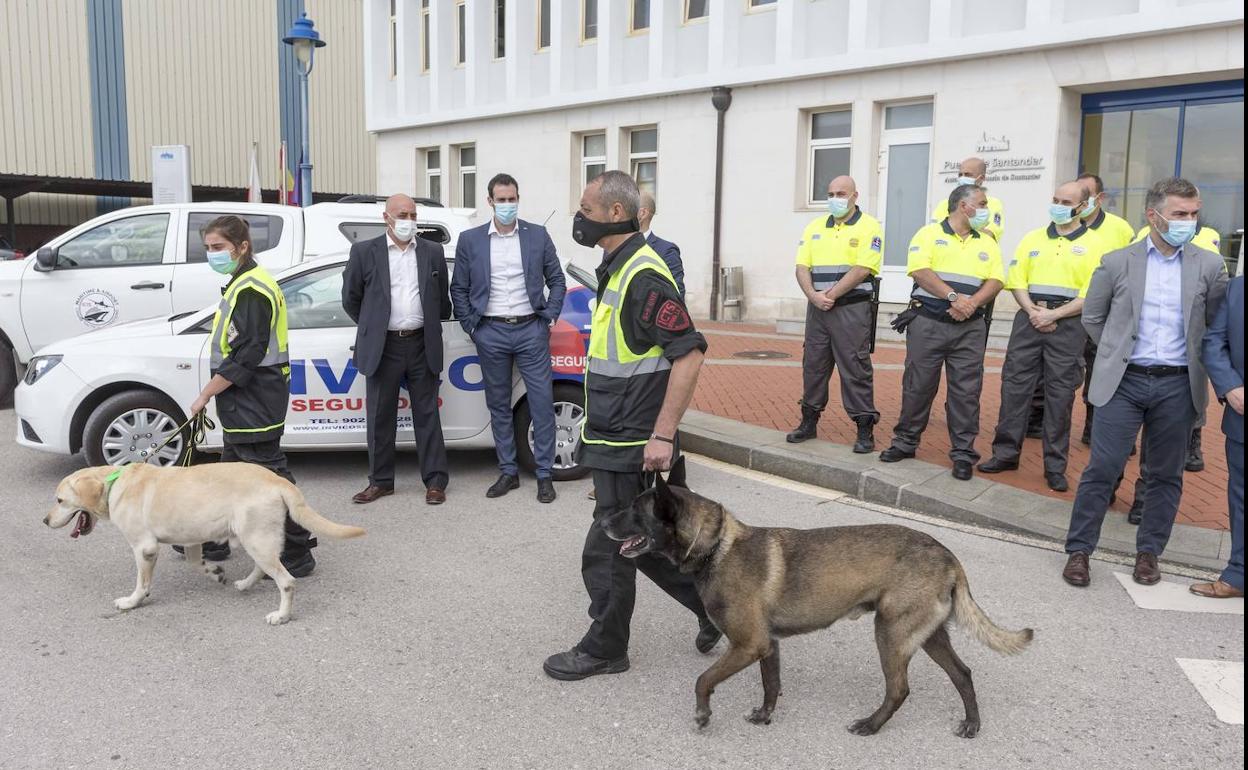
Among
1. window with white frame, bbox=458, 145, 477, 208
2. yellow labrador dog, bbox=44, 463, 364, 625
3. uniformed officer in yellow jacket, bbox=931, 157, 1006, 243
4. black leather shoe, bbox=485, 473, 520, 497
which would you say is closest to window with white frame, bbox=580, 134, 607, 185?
window with white frame, bbox=458, 145, 477, 208

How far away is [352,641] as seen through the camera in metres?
4.11

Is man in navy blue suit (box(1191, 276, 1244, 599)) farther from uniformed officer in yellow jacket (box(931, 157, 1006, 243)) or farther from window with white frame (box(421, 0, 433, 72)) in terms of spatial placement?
window with white frame (box(421, 0, 433, 72))

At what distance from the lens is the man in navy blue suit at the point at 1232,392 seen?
14.6ft

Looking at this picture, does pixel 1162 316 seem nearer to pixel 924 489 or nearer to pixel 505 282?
pixel 924 489

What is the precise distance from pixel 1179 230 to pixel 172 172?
609 inches

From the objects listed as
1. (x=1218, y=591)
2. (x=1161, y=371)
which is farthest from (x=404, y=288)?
(x=1218, y=591)

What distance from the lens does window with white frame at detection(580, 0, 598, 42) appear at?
18.5 meters

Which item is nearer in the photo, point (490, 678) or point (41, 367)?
point (490, 678)

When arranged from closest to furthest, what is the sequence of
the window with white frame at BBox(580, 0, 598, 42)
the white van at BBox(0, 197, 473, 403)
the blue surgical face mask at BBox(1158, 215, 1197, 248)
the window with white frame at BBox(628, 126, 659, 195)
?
the blue surgical face mask at BBox(1158, 215, 1197, 248) → the white van at BBox(0, 197, 473, 403) → the window with white frame at BBox(628, 126, 659, 195) → the window with white frame at BBox(580, 0, 598, 42)

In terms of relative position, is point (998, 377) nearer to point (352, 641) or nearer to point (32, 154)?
point (352, 641)

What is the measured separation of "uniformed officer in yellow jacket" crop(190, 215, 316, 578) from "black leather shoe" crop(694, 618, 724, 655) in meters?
2.08

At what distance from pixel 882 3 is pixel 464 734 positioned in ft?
43.6

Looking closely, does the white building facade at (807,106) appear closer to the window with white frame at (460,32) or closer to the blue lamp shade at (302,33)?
the window with white frame at (460,32)

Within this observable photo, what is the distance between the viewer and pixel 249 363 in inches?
189
